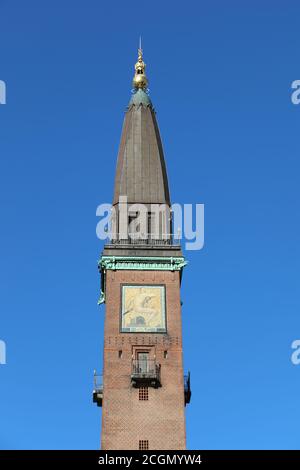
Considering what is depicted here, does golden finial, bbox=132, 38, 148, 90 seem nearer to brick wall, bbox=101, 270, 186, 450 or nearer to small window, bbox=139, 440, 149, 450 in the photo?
brick wall, bbox=101, 270, 186, 450

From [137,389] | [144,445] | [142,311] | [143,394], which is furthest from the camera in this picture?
[142,311]

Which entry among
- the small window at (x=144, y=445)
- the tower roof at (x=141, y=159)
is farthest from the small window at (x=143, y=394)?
the tower roof at (x=141, y=159)

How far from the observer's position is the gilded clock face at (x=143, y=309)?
74.4m

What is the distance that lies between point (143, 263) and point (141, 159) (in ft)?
36.7

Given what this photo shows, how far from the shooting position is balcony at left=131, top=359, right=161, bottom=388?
235ft

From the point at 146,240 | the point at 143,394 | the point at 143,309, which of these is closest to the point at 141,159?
the point at 146,240

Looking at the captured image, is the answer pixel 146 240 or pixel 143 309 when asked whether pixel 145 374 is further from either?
pixel 146 240

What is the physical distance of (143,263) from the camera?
78.1 metres

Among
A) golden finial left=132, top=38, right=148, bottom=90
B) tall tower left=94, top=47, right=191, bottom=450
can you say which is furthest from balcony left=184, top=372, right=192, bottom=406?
golden finial left=132, top=38, right=148, bottom=90

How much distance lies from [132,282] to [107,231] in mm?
6038

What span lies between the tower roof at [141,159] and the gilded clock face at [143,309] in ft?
29.7

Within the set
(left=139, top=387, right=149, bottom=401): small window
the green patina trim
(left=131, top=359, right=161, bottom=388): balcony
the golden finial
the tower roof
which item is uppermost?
the golden finial
